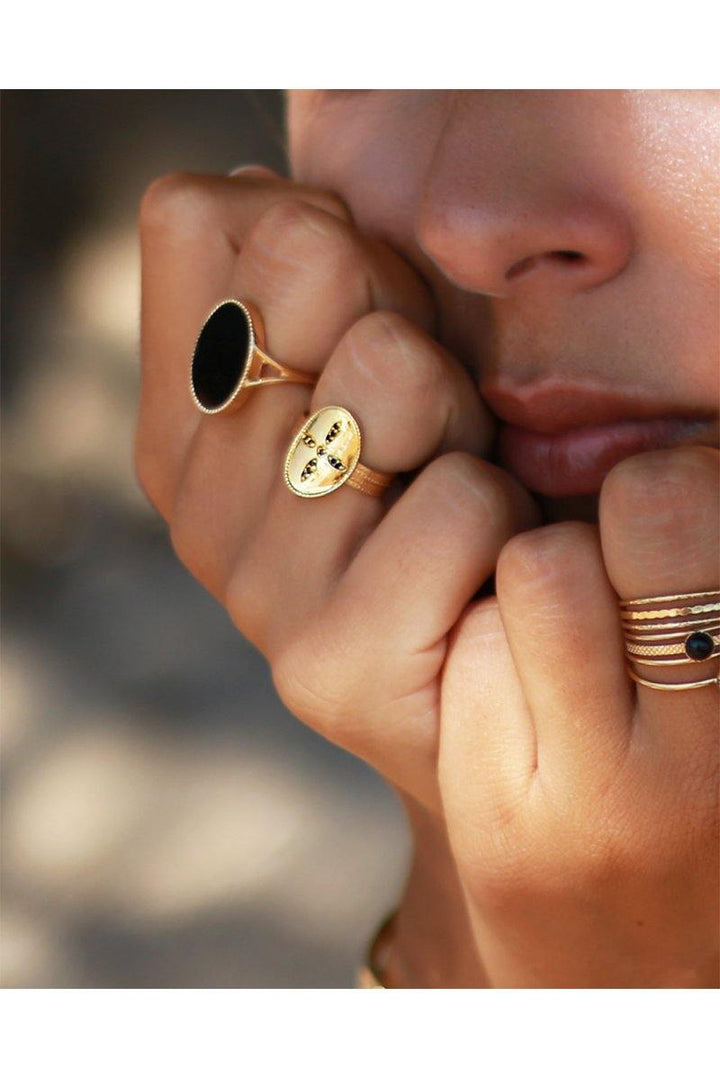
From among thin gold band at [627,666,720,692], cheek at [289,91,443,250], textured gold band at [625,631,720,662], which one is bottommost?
thin gold band at [627,666,720,692]

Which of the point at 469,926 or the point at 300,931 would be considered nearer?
the point at 469,926

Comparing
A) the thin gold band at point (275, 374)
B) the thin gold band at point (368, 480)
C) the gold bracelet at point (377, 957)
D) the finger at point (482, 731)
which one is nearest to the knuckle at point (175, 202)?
the thin gold band at point (275, 374)

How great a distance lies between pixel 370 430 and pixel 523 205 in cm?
15

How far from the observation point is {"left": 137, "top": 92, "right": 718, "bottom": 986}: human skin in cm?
55

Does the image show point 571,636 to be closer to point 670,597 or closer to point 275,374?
point 670,597

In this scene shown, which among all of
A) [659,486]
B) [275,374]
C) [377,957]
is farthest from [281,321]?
[377,957]

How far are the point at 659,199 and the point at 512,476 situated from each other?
18 centimetres

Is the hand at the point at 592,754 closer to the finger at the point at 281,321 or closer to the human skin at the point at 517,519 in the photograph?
the human skin at the point at 517,519

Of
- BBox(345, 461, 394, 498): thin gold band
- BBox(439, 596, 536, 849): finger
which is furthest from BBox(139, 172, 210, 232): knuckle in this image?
BBox(439, 596, 536, 849): finger

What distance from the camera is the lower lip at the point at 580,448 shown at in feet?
2.06

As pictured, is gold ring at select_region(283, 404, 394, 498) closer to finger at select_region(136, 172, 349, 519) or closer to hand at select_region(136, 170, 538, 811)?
hand at select_region(136, 170, 538, 811)
